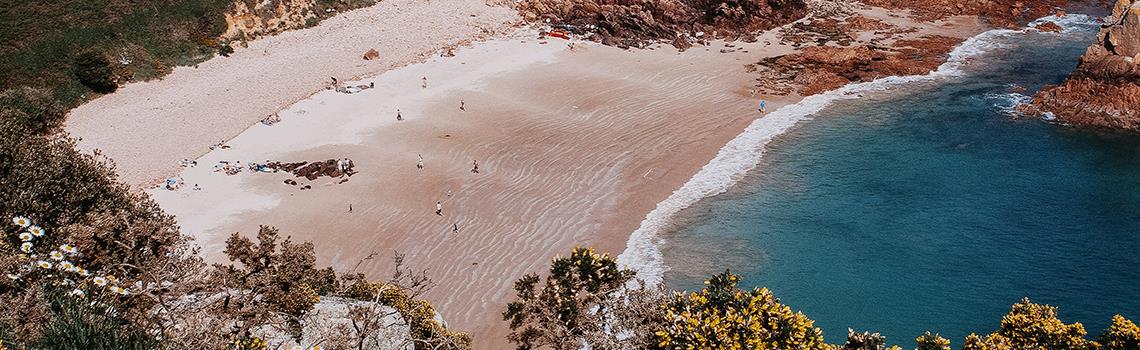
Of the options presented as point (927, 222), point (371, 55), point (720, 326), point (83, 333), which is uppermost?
Result: point (83, 333)

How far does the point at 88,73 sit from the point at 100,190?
82.8 ft

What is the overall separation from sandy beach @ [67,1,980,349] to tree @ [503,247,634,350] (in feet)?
14.4

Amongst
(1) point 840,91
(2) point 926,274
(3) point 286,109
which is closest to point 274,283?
(2) point 926,274

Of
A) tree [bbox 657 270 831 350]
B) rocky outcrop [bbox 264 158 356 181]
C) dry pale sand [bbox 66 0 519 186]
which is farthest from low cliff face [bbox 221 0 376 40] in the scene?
tree [bbox 657 270 831 350]

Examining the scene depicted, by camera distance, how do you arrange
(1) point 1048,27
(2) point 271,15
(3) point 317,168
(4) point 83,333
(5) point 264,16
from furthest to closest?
(1) point 1048,27 < (2) point 271,15 < (5) point 264,16 < (3) point 317,168 < (4) point 83,333

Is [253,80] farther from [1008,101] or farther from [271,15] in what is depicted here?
[1008,101]

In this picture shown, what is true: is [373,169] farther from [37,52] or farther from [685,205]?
[37,52]

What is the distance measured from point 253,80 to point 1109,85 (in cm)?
4654

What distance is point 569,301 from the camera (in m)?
21.1

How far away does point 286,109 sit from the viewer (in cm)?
4341

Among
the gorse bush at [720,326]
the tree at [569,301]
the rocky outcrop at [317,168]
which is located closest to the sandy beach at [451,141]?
the rocky outcrop at [317,168]

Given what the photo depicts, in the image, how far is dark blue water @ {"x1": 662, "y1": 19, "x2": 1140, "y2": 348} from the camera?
1155 inches

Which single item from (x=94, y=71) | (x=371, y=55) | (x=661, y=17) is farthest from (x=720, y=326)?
(x=661, y=17)

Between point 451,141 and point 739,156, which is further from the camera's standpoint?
point 739,156
